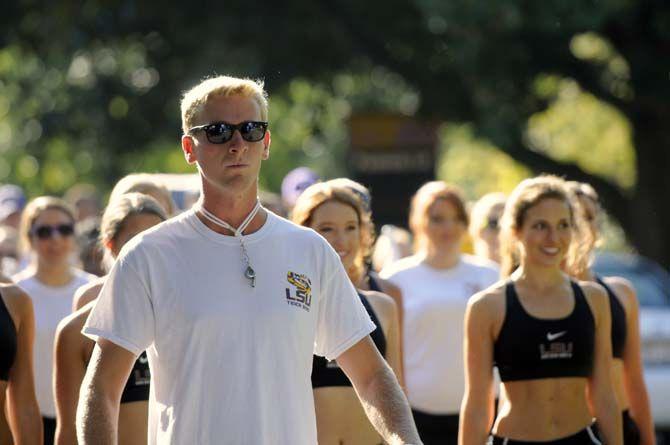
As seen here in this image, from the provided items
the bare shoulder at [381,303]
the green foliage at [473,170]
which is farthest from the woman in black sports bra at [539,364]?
the green foliage at [473,170]

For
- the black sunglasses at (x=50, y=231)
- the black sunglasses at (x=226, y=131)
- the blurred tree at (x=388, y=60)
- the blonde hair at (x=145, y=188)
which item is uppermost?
the blurred tree at (x=388, y=60)

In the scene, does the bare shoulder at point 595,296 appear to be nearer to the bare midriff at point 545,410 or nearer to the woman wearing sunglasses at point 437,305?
the bare midriff at point 545,410

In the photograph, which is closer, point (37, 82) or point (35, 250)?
point (35, 250)

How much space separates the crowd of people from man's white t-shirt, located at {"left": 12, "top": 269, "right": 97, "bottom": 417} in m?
0.01

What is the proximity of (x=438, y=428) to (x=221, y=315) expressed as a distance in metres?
5.11

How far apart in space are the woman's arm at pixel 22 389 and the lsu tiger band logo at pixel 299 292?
7.74ft

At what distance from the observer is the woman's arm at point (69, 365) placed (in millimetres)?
6672

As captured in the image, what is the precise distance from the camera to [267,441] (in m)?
4.84

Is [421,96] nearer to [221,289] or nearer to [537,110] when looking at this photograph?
[537,110]

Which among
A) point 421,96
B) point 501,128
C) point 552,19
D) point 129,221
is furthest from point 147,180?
point 421,96

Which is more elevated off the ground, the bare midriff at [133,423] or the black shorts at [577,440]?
the bare midriff at [133,423]

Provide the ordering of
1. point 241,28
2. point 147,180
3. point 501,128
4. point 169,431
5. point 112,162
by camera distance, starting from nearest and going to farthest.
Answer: point 169,431, point 147,180, point 501,128, point 241,28, point 112,162

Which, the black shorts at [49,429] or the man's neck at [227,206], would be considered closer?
the man's neck at [227,206]

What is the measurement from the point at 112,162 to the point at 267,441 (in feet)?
75.1
